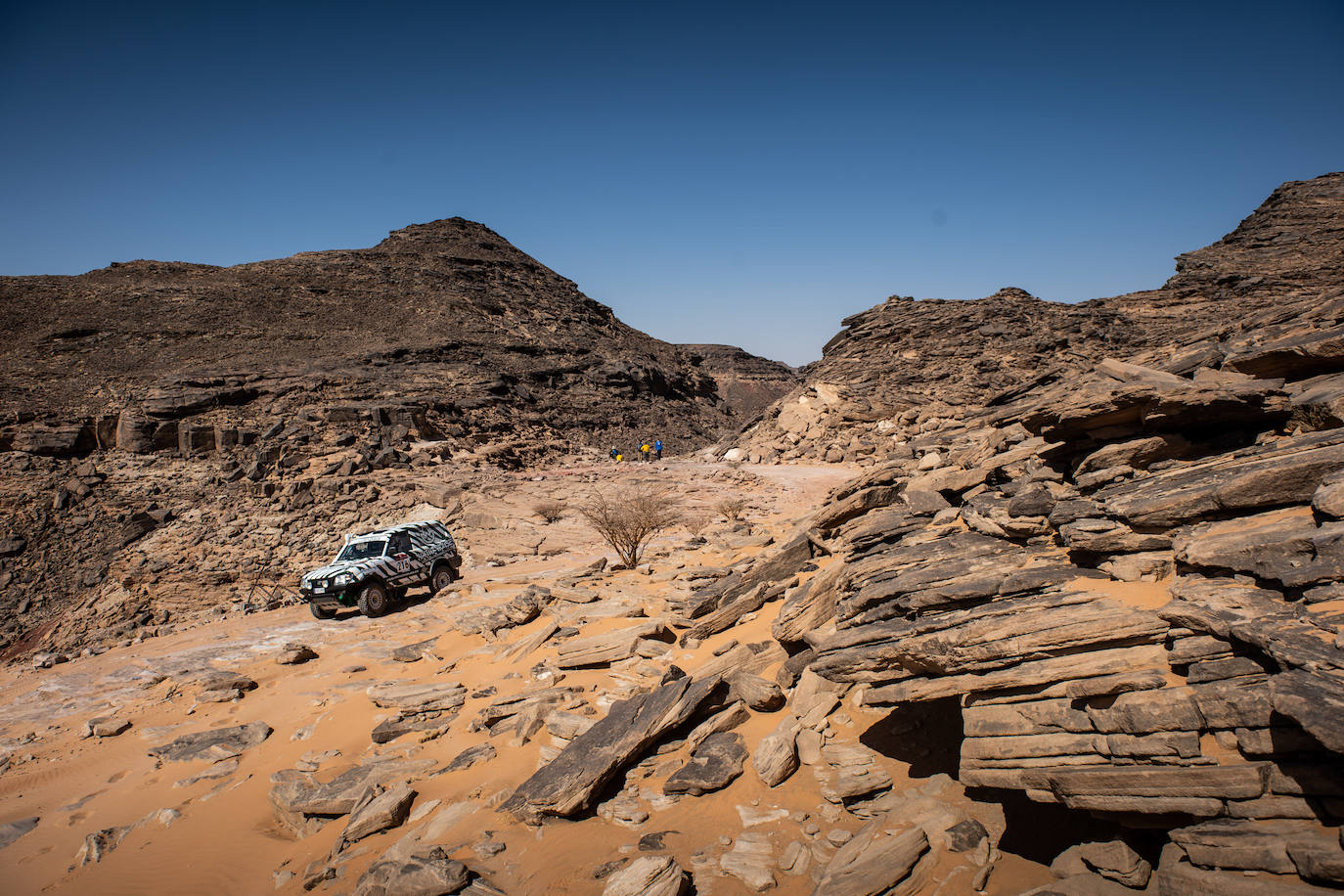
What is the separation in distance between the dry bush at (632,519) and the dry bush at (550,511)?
2.55ft

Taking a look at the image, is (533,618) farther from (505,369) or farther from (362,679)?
(505,369)

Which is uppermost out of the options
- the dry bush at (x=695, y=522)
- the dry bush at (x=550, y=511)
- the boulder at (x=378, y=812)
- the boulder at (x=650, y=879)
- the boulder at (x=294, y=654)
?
the dry bush at (x=550, y=511)

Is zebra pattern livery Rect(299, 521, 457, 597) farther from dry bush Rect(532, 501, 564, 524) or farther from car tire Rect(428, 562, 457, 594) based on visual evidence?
dry bush Rect(532, 501, 564, 524)

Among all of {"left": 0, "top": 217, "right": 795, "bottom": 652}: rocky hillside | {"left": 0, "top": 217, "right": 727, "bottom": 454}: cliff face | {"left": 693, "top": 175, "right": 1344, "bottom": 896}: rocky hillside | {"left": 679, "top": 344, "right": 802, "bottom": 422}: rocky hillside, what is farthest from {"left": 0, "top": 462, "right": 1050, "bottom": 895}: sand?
{"left": 679, "top": 344, "right": 802, "bottom": 422}: rocky hillside

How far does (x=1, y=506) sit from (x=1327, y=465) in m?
32.4

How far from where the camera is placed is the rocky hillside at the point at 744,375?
85.8m

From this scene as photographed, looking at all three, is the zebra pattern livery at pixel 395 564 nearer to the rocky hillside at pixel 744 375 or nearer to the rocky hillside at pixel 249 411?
the rocky hillside at pixel 249 411

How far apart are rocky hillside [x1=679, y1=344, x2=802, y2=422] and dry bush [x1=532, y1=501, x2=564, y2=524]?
59.7 meters

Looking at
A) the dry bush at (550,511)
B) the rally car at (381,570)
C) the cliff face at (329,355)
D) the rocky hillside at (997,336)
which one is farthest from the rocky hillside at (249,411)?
the rocky hillside at (997,336)

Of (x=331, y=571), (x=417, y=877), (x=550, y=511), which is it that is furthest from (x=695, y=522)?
(x=417, y=877)

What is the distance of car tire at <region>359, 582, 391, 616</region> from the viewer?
1288cm

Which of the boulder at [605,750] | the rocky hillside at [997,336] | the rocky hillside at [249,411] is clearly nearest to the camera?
the boulder at [605,750]

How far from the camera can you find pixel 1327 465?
4414 millimetres

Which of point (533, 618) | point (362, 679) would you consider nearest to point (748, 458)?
point (533, 618)
